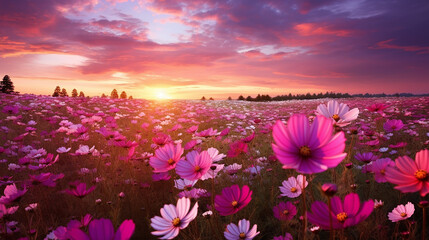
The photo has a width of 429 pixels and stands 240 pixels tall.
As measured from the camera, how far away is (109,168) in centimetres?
330

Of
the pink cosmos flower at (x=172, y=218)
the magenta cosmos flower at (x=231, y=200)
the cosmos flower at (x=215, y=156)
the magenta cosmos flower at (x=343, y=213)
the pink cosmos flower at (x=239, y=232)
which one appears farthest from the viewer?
the cosmos flower at (x=215, y=156)

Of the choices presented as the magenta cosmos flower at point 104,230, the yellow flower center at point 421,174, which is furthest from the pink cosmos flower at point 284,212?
the magenta cosmos flower at point 104,230

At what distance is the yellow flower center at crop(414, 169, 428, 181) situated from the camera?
2.78 ft

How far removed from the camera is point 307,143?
869 millimetres

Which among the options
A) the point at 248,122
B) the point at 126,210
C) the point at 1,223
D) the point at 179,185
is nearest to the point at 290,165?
the point at 179,185

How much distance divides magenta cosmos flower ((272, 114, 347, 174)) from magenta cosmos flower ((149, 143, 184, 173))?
2.30 feet

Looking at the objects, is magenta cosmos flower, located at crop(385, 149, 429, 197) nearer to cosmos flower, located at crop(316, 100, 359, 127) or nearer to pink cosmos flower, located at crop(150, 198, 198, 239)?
cosmos flower, located at crop(316, 100, 359, 127)

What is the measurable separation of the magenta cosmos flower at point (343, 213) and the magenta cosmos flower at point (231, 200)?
1.14ft

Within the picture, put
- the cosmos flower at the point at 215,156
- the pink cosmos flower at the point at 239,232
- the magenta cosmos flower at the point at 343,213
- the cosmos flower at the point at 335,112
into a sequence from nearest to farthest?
the magenta cosmos flower at the point at 343,213 < the pink cosmos flower at the point at 239,232 < the cosmos flower at the point at 335,112 < the cosmos flower at the point at 215,156

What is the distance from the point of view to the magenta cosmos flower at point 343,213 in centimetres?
87

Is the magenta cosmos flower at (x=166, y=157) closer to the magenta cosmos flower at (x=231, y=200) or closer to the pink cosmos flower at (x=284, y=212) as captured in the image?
the magenta cosmos flower at (x=231, y=200)

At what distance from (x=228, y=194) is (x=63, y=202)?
192cm

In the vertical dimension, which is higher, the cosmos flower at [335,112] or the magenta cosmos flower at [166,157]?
the cosmos flower at [335,112]

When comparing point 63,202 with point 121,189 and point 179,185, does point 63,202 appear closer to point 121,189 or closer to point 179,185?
point 121,189
